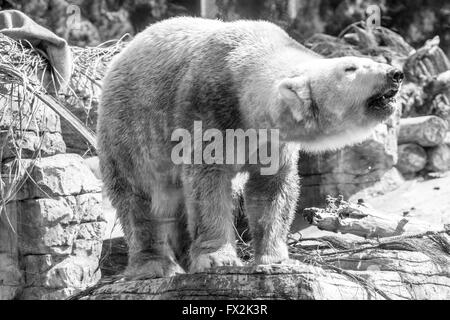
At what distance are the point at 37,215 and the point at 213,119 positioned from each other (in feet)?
8.46

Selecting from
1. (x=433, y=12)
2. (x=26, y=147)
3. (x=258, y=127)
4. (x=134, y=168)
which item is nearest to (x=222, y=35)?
(x=258, y=127)

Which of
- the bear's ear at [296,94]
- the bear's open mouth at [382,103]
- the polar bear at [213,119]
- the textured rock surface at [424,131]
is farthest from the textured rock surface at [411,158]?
the bear's ear at [296,94]

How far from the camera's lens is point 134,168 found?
196 inches

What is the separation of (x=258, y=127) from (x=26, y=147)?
2.85 meters

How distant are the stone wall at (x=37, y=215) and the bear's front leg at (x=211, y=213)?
2310 millimetres

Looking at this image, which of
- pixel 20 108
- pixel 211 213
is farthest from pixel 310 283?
pixel 20 108

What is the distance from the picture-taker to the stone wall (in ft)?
21.4

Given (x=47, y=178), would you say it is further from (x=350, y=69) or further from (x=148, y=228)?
(x=350, y=69)

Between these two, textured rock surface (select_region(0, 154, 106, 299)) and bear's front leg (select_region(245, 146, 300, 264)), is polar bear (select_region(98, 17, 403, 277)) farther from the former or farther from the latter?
textured rock surface (select_region(0, 154, 106, 299))

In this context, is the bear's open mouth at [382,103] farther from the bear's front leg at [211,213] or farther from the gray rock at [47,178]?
the gray rock at [47,178]

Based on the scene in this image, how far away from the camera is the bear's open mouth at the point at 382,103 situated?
13.9ft

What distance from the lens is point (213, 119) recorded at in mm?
4461
